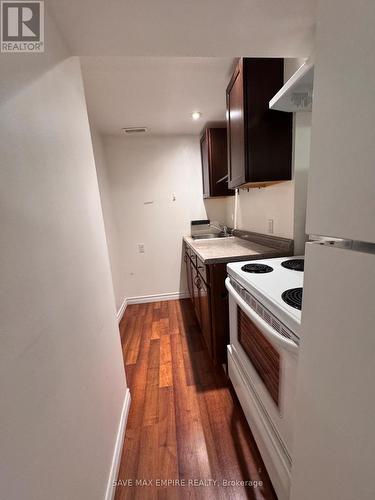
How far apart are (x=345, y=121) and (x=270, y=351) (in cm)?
79

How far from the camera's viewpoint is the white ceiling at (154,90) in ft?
4.25

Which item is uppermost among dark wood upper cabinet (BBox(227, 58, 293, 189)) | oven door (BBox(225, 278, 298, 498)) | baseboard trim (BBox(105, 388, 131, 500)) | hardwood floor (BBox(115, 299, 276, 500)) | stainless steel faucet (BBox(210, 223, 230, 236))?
dark wood upper cabinet (BBox(227, 58, 293, 189))

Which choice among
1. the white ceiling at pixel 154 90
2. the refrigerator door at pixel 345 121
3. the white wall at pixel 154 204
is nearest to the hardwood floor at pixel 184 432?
the white wall at pixel 154 204

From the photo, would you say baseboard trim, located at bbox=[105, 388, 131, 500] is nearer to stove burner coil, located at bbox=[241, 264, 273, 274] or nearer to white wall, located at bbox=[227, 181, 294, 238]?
stove burner coil, located at bbox=[241, 264, 273, 274]

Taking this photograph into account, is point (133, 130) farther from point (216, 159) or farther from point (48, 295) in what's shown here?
point (48, 295)

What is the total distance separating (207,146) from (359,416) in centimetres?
245

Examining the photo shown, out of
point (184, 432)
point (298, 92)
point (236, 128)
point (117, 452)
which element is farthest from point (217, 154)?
point (117, 452)

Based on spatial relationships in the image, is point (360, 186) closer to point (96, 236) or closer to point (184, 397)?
point (96, 236)

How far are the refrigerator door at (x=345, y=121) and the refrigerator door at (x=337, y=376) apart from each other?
0.23 ft

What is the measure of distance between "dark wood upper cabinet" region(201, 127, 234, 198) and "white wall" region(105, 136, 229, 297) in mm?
445

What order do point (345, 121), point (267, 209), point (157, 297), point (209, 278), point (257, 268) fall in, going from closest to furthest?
point (345, 121)
point (257, 268)
point (209, 278)
point (267, 209)
point (157, 297)

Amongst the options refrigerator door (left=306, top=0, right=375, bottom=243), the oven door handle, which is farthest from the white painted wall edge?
refrigerator door (left=306, top=0, right=375, bottom=243)

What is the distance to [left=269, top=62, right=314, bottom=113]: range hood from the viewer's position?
810mm

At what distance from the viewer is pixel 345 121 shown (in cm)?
34
